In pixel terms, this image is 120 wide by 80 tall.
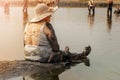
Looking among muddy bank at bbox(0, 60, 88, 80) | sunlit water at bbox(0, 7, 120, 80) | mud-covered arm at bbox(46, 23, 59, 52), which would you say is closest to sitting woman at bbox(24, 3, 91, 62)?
mud-covered arm at bbox(46, 23, 59, 52)

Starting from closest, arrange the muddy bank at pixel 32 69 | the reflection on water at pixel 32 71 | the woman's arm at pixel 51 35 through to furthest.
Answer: the reflection on water at pixel 32 71, the muddy bank at pixel 32 69, the woman's arm at pixel 51 35

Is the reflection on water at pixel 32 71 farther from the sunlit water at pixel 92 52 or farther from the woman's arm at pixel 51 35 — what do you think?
the woman's arm at pixel 51 35

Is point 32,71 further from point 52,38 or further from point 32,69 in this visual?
point 52,38

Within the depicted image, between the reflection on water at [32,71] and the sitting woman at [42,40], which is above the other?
the sitting woman at [42,40]

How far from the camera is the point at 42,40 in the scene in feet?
35.3

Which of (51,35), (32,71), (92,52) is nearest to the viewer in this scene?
(32,71)

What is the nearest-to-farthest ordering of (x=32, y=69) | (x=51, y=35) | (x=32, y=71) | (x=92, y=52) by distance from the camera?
(x=32, y=71)
(x=32, y=69)
(x=51, y=35)
(x=92, y=52)

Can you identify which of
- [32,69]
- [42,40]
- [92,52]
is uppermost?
[42,40]

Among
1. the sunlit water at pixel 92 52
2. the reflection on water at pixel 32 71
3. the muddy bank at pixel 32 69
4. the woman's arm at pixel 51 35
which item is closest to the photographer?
the reflection on water at pixel 32 71

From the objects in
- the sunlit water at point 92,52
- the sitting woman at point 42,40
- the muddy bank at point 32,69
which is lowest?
the sunlit water at point 92,52

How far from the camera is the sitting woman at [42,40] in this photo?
35.1 ft

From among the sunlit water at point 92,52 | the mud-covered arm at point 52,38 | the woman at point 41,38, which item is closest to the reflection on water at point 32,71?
the sunlit water at point 92,52

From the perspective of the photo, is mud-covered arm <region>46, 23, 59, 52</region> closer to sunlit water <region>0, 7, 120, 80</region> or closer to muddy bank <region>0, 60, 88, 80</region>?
muddy bank <region>0, 60, 88, 80</region>

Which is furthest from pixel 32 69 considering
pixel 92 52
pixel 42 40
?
pixel 92 52
